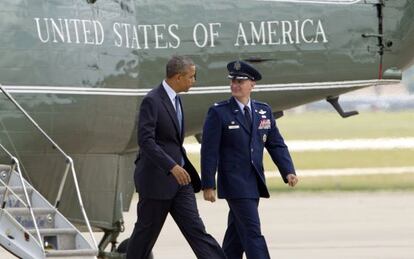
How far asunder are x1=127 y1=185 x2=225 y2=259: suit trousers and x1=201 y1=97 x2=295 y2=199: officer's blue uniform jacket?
35cm

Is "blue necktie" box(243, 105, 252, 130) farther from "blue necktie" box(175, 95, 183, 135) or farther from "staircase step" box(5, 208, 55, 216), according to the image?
"staircase step" box(5, 208, 55, 216)

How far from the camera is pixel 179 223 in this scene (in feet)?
40.4

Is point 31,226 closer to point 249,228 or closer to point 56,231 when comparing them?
point 56,231

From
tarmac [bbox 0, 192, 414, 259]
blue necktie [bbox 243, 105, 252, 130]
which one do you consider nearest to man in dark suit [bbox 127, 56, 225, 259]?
blue necktie [bbox 243, 105, 252, 130]

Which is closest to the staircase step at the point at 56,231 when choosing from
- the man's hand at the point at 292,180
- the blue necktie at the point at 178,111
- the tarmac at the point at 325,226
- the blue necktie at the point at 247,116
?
the blue necktie at the point at 178,111

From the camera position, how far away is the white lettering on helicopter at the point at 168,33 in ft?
45.8

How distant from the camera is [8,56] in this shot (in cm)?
1358

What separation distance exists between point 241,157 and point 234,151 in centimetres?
8

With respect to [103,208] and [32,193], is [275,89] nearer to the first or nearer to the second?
[103,208]

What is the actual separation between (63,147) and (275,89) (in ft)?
8.01

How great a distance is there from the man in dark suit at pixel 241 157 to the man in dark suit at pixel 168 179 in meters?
0.33

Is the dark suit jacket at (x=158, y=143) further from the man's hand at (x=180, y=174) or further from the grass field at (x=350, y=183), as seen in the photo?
the grass field at (x=350, y=183)

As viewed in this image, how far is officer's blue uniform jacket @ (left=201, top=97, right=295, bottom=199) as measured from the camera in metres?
12.6

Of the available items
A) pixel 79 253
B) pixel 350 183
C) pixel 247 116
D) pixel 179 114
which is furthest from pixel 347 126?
pixel 79 253
